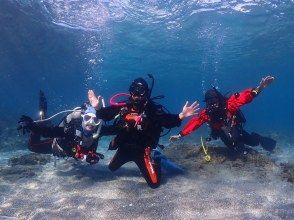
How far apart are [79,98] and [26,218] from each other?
3003 inches

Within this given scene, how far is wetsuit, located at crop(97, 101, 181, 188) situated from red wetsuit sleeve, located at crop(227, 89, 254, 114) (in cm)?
248

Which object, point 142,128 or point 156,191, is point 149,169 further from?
point 142,128

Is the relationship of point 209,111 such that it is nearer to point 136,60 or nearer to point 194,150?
point 194,150

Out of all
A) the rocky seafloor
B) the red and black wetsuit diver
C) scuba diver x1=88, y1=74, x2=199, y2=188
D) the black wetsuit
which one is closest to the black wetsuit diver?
scuba diver x1=88, y1=74, x2=199, y2=188

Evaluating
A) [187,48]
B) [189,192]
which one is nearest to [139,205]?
[189,192]

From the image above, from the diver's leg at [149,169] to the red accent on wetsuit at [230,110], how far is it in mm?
1682

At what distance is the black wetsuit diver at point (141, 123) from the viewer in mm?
7598

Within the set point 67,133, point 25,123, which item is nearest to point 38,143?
point 67,133

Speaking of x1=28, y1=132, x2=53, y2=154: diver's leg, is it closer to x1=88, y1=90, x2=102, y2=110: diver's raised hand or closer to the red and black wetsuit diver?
x1=88, y1=90, x2=102, y2=110: diver's raised hand

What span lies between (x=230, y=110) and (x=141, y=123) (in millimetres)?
3515

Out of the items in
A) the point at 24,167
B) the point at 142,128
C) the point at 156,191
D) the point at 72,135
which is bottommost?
the point at 24,167

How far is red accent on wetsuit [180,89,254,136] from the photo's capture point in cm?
915

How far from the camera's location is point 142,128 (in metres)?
7.62

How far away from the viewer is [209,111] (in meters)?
9.31
